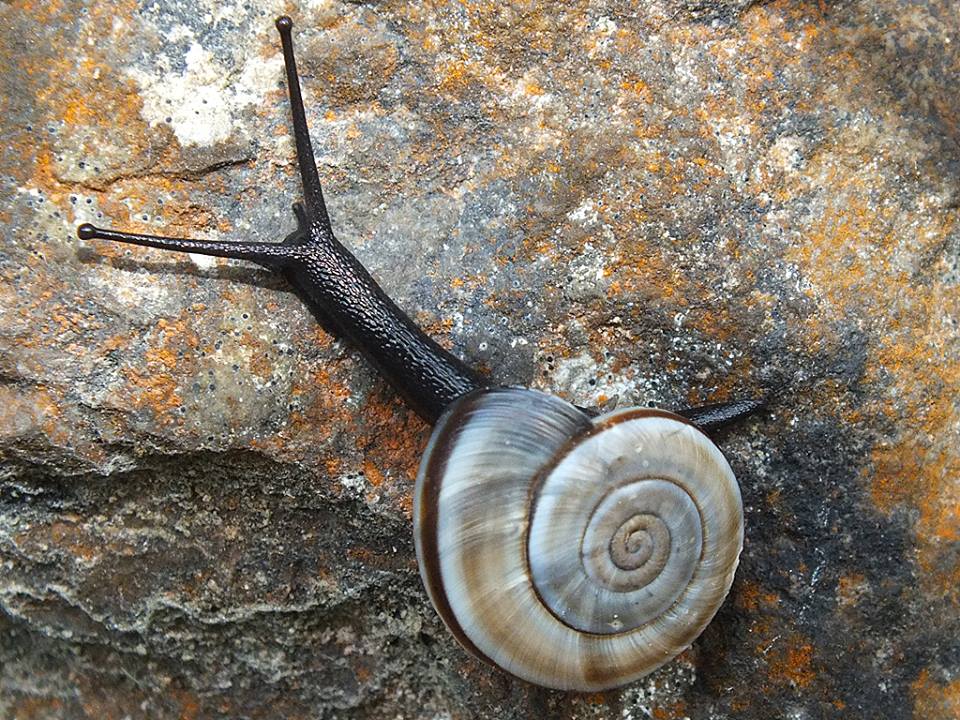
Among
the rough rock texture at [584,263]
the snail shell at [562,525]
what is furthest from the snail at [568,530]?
the rough rock texture at [584,263]

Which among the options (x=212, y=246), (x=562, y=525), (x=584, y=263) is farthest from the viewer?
(x=584, y=263)

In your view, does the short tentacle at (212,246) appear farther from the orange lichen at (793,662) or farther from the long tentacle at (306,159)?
the orange lichen at (793,662)

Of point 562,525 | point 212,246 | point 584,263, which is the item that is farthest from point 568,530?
point 212,246

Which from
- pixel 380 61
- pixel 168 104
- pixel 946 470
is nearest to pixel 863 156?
pixel 946 470

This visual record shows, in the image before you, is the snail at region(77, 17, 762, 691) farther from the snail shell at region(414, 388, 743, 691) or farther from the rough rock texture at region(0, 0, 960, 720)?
the rough rock texture at region(0, 0, 960, 720)

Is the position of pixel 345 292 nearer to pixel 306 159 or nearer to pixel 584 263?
pixel 306 159

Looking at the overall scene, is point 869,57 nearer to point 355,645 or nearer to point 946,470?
point 946,470

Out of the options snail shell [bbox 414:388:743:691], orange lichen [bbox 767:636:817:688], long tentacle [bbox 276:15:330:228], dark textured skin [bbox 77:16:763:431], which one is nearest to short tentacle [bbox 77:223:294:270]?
dark textured skin [bbox 77:16:763:431]
